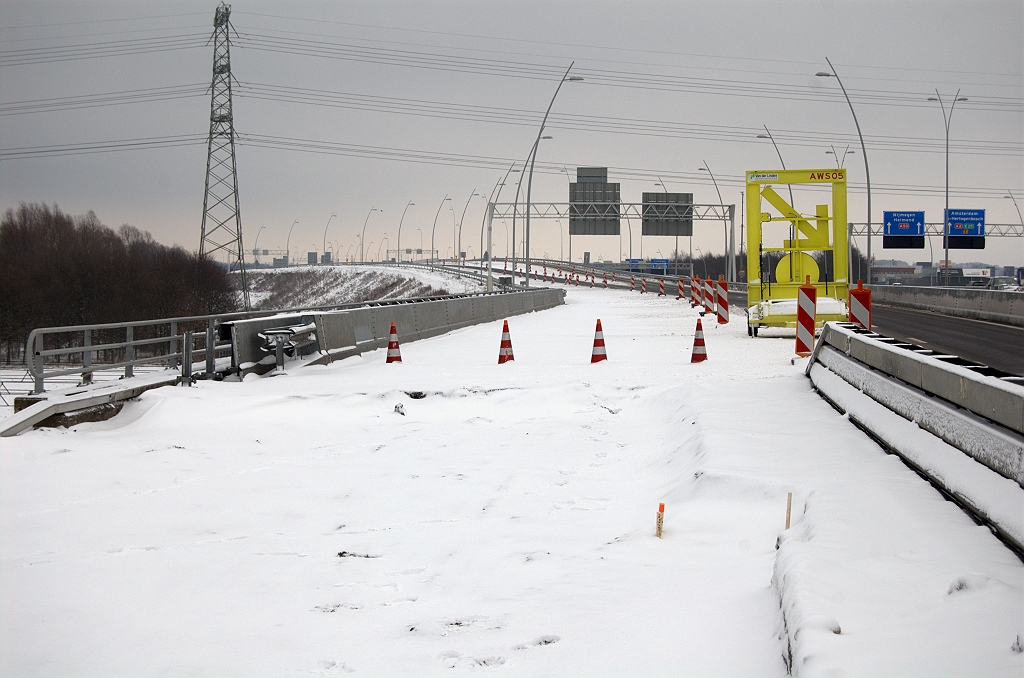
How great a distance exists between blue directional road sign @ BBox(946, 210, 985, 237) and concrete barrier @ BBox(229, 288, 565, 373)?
56.5 meters

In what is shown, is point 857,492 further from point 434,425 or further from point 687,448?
point 434,425

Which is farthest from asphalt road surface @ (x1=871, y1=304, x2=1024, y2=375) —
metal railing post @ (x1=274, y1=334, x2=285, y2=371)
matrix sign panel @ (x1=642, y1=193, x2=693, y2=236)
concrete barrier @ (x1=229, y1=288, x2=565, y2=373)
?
matrix sign panel @ (x1=642, y1=193, x2=693, y2=236)

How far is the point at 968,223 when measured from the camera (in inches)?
2906

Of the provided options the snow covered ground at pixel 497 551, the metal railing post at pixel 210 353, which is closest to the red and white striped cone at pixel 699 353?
the snow covered ground at pixel 497 551

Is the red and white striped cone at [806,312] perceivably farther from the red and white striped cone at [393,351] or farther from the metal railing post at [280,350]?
the metal railing post at [280,350]

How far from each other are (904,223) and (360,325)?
66133mm

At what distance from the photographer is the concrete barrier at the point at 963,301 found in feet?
85.1

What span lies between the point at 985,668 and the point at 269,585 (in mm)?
3512

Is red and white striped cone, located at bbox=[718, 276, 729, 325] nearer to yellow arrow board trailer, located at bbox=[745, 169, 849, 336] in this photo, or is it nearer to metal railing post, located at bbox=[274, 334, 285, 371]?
yellow arrow board trailer, located at bbox=[745, 169, 849, 336]

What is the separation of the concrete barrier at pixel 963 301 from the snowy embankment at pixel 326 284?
75.2 meters

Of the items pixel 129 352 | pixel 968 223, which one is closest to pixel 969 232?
pixel 968 223

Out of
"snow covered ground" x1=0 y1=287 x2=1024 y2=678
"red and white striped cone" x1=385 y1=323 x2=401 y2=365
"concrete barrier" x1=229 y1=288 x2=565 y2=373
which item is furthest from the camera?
"red and white striped cone" x1=385 y1=323 x2=401 y2=365

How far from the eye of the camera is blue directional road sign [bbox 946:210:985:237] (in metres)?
73.1

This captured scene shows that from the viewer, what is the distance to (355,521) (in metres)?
6.44
